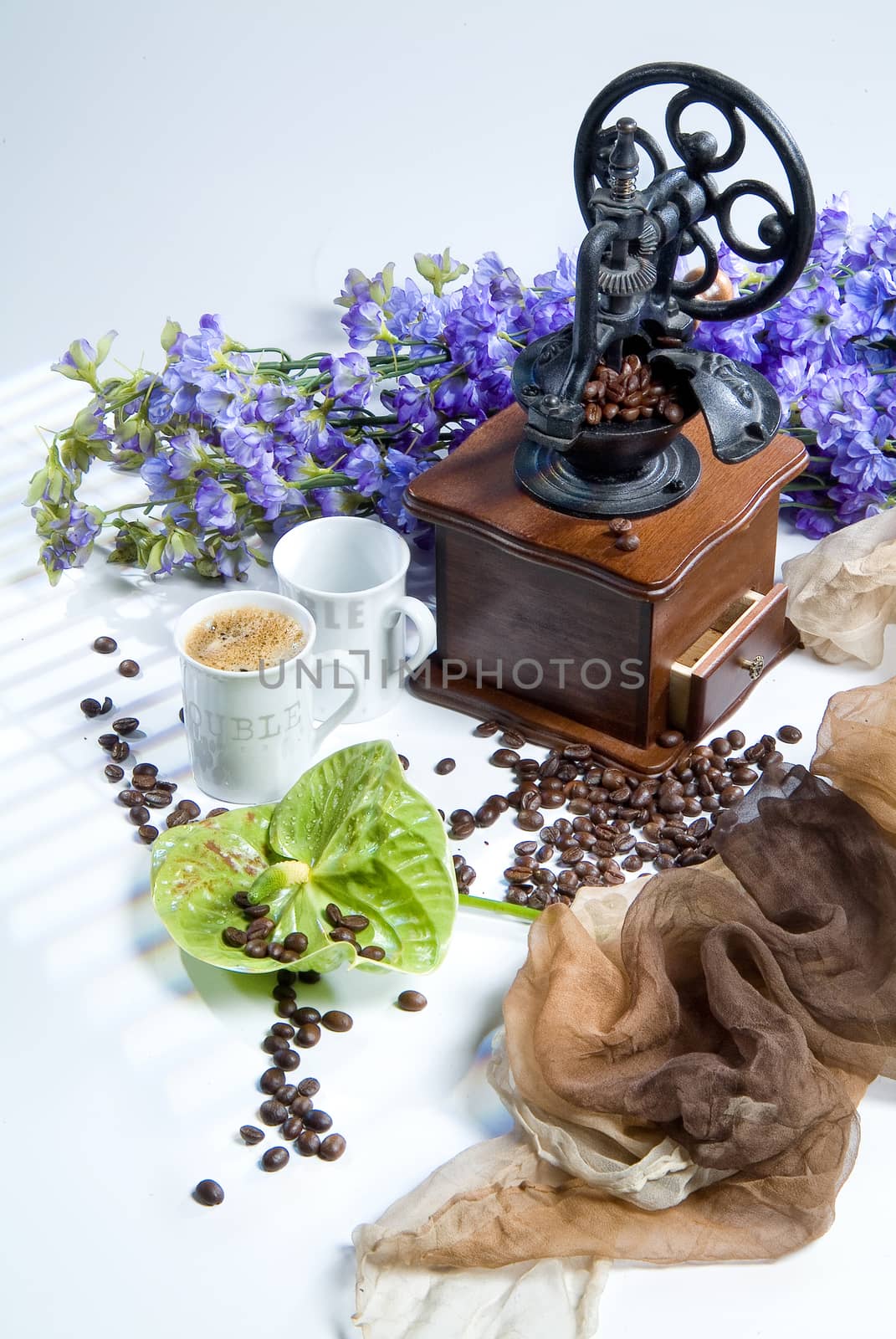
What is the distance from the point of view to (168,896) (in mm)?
2023

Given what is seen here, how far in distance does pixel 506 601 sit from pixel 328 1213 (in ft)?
2.91

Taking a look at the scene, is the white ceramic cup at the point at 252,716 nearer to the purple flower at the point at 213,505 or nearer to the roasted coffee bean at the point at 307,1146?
the purple flower at the point at 213,505

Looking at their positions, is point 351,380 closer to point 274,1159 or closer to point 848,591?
point 848,591

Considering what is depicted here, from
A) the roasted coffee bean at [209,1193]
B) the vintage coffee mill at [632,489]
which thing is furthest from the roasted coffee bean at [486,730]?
the roasted coffee bean at [209,1193]

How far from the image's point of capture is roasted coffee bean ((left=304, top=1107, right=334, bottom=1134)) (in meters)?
1.88

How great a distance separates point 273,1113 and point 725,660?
89 centimetres

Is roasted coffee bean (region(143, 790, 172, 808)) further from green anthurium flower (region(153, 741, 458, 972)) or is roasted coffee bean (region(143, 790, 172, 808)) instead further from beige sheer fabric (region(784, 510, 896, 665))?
beige sheer fabric (region(784, 510, 896, 665))

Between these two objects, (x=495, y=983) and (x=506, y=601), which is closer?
(x=495, y=983)

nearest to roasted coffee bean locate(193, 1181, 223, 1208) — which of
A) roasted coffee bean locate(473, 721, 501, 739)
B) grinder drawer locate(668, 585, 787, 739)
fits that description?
roasted coffee bean locate(473, 721, 501, 739)

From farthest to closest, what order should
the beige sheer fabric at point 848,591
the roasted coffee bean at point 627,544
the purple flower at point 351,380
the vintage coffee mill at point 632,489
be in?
the purple flower at point 351,380, the beige sheer fabric at point 848,591, the roasted coffee bean at point 627,544, the vintage coffee mill at point 632,489

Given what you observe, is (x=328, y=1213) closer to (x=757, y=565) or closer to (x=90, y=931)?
(x=90, y=931)

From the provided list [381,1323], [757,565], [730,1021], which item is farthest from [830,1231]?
[757,565]

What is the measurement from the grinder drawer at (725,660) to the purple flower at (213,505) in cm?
70

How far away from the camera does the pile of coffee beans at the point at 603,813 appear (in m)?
2.16
